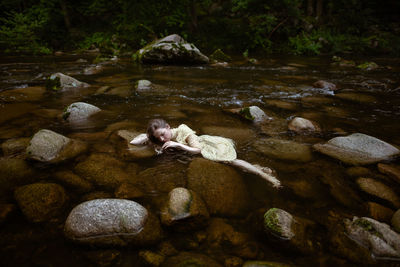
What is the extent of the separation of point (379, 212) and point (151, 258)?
225 centimetres

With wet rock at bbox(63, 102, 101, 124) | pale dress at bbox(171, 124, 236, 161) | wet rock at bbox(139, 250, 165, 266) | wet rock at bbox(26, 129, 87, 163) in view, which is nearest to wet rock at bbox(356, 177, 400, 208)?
pale dress at bbox(171, 124, 236, 161)

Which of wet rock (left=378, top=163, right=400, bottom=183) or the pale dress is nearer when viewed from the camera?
wet rock (left=378, top=163, right=400, bottom=183)

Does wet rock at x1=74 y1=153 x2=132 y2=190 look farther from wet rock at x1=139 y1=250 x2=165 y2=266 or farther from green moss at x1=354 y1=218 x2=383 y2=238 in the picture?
green moss at x1=354 y1=218 x2=383 y2=238

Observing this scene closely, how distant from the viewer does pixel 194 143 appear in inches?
141

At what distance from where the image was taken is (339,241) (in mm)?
2088

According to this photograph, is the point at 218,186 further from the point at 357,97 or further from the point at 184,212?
the point at 357,97

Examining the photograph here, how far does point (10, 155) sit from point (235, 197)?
10.0ft

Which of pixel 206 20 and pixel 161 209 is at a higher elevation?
pixel 206 20

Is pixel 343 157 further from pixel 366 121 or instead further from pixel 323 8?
pixel 323 8

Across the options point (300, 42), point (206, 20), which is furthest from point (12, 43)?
point (300, 42)

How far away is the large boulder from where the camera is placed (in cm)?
1066

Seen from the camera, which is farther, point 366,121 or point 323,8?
point 323,8

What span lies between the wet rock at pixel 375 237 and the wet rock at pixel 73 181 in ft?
8.83

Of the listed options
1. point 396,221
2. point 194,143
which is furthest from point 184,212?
point 396,221
